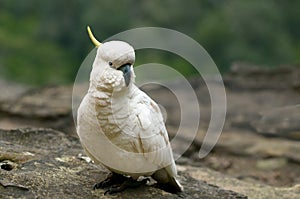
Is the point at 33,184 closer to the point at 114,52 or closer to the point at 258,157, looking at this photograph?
the point at 114,52

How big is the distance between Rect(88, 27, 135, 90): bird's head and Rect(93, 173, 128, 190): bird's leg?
0.58 m

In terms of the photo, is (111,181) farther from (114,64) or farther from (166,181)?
(114,64)

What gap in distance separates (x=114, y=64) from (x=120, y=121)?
270 mm

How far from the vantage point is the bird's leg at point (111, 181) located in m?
3.02

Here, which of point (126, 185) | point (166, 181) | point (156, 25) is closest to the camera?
point (126, 185)

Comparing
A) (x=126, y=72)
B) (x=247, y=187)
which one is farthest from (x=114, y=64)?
(x=247, y=187)

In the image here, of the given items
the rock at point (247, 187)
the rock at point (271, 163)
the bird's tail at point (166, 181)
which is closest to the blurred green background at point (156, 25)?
the rock at point (271, 163)

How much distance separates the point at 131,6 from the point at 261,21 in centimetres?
254

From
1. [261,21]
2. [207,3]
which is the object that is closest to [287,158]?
[261,21]

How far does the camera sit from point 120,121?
2750 millimetres

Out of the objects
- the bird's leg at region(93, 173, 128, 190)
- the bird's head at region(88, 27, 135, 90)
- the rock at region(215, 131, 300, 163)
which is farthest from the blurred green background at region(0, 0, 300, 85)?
the bird's head at region(88, 27, 135, 90)

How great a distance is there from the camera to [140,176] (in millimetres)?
3086

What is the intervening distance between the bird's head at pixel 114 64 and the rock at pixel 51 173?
0.60 m

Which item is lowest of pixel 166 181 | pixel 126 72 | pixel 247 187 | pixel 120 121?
pixel 247 187
